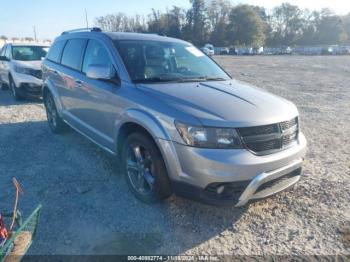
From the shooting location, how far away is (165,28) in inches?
3410

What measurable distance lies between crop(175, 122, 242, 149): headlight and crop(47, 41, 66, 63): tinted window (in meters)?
3.77

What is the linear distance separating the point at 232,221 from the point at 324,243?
880 mm

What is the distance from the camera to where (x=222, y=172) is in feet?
9.20

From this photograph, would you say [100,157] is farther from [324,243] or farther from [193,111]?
[324,243]

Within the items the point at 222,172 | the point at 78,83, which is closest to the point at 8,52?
the point at 78,83

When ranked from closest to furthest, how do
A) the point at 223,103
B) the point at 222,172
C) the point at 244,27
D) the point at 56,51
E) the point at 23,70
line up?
the point at 222,172 → the point at 223,103 → the point at 56,51 → the point at 23,70 → the point at 244,27

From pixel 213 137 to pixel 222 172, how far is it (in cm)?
33

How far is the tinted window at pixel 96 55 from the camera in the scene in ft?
13.3

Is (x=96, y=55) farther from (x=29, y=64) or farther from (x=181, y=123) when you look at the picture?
(x=29, y=64)

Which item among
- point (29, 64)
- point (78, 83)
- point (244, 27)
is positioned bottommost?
point (78, 83)

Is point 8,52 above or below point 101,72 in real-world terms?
above

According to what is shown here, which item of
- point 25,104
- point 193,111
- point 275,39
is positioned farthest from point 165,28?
point 193,111

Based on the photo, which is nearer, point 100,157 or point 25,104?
point 100,157

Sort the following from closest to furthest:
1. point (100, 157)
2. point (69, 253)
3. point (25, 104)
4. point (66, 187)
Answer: point (69, 253) → point (66, 187) → point (100, 157) → point (25, 104)
